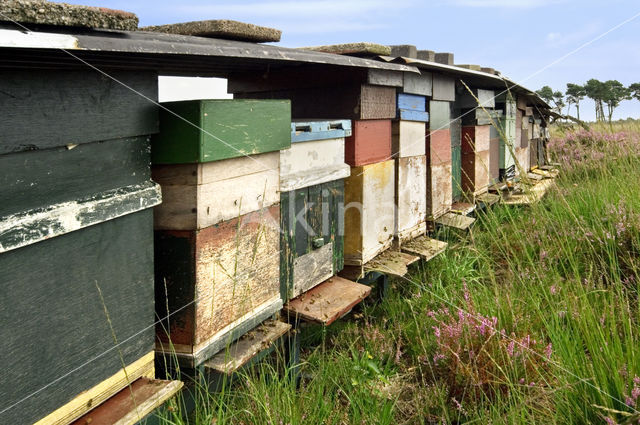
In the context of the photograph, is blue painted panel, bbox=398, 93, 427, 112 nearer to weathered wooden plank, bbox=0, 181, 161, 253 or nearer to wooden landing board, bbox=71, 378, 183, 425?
weathered wooden plank, bbox=0, 181, 161, 253

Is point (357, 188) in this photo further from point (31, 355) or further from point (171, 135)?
point (31, 355)

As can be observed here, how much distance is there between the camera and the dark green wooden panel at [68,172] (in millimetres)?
1730

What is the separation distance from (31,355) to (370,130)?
2.76 meters

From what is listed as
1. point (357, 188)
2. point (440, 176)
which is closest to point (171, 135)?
point (357, 188)

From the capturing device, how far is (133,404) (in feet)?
6.96

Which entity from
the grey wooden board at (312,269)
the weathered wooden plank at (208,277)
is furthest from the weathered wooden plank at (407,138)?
the weathered wooden plank at (208,277)

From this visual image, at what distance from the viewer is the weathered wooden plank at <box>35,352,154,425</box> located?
1.93m

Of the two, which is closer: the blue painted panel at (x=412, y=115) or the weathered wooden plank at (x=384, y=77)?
the weathered wooden plank at (x=384, y=77)

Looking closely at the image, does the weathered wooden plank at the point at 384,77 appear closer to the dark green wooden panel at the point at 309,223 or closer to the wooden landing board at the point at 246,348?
the dark green wooden panel at the point at 309,223

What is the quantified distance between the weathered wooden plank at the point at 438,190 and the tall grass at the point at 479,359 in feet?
2.02

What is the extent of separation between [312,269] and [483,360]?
1.12 m

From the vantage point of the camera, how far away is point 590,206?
5.13m

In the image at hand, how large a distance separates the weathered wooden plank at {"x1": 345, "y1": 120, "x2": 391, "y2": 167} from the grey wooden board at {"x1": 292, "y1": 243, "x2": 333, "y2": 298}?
650mm

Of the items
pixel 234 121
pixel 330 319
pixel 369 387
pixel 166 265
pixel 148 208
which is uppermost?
pixel 234 121
